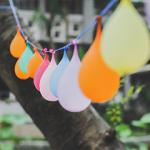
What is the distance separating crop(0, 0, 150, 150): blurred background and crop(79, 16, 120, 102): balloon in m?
1.28

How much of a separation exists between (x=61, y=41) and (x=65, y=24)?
0.78 ft

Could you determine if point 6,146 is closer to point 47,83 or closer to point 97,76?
point 47,83

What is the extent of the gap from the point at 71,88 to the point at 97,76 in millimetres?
102

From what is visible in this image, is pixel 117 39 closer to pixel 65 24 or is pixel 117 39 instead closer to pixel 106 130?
pixel 106 130

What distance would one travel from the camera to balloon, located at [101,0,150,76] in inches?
17.6

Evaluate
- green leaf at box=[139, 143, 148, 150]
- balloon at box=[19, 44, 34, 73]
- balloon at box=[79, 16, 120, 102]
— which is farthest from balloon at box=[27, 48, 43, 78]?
green leaf at box=[139, 143, 148, 150]

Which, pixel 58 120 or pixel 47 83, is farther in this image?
pixel 58 120

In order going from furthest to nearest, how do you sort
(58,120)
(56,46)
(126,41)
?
(56,46)
(58,120)
(126,41)

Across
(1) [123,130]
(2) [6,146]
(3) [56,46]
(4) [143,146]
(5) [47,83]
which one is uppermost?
(5) [47,83]

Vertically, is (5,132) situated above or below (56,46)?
above

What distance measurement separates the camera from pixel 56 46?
610 cm

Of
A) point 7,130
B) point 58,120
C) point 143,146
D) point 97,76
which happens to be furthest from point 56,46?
point 97,76

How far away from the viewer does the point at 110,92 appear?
516 millimetres

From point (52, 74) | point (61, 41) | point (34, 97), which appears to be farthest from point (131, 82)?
point (52, 74)
